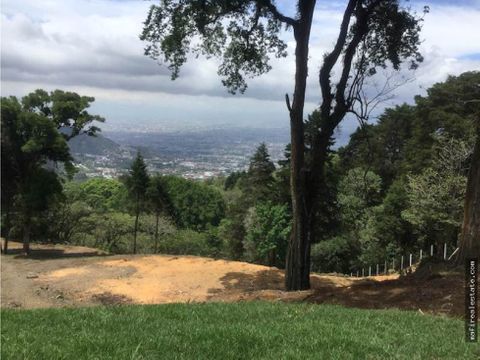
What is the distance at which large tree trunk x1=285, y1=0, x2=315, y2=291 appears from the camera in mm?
12078

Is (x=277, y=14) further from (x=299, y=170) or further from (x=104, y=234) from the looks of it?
(x=104, y=234)

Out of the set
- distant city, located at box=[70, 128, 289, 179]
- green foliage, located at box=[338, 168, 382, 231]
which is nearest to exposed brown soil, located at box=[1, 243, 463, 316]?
green foliage, located at box=[338, 168, 382, 231]

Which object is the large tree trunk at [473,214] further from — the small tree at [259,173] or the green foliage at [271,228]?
the small tree at [259,173]

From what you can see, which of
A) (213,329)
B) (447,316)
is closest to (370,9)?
(447,316)

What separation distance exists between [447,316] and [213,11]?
340 inches

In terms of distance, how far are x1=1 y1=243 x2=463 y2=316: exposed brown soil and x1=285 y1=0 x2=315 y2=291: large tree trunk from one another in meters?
0.79

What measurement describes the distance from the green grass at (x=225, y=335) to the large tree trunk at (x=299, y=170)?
5.36 meters

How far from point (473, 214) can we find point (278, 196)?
1016 inches

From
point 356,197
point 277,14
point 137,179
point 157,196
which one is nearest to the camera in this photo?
point 277,14

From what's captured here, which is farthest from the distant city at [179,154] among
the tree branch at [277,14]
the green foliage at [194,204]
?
the tree branch at [277,14]

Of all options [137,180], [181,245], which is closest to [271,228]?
[137,180]

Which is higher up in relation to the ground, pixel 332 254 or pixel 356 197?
pixel 356 197

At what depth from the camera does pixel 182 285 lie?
16.5 metres

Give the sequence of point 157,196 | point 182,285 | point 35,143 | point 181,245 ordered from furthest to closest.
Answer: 1. point 181,245
2. point 157,196
3. point 35,143
4. point 182,285
